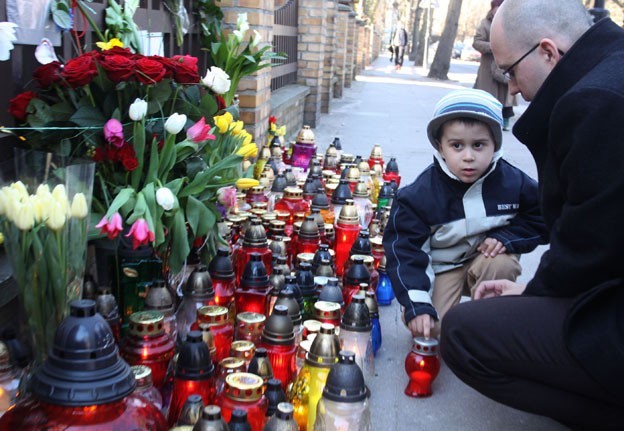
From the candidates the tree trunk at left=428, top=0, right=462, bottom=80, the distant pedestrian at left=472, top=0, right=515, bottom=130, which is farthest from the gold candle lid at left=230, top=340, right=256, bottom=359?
the tree trunk at left=428, top=0, right=462, bottom=80

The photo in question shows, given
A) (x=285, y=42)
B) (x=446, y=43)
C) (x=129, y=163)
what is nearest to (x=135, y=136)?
(x=129, y=163)

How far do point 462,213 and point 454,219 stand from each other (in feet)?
0.14

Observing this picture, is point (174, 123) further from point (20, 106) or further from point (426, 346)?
point (426, 346)

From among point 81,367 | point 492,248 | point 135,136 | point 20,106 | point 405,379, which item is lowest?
point 405,379

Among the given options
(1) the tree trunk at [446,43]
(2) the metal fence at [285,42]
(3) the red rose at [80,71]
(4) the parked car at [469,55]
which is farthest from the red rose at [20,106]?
(4) the parked car at [469,55]

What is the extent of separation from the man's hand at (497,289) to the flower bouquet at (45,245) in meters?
1.58

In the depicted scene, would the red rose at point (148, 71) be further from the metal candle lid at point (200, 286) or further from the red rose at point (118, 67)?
the metal candle lid at point (200, 286)

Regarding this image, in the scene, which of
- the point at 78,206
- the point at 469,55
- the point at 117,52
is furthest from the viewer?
the point at 469,55

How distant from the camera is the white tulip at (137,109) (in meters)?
2.87

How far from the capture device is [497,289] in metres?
3.23

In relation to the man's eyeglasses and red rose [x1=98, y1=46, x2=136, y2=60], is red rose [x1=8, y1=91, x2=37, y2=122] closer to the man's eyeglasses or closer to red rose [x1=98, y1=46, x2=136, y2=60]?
red rose [x1=98, y1=46, x2=136, y2=60]

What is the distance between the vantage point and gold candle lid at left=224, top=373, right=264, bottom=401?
227cm

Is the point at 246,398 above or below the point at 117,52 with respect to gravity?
below

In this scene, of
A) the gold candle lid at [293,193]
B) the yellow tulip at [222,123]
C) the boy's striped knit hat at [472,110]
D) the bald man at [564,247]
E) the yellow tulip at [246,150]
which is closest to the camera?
the bald man at [564,247]
